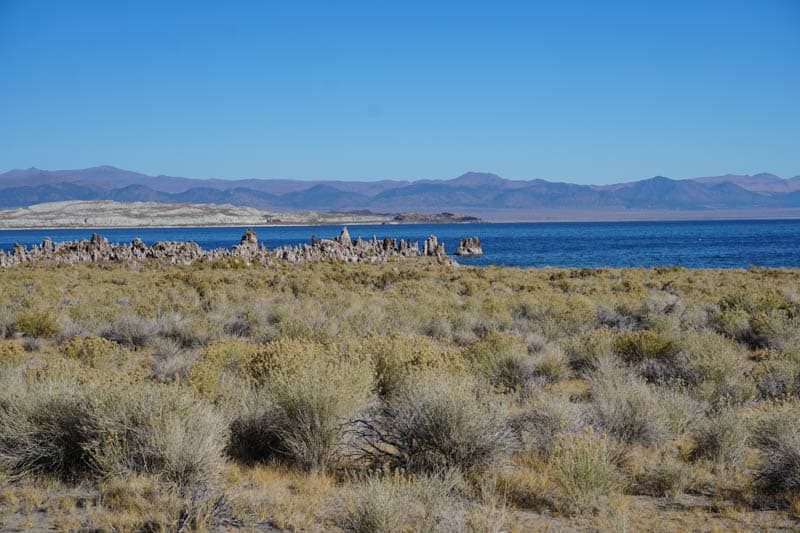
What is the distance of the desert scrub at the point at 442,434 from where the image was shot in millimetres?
6520

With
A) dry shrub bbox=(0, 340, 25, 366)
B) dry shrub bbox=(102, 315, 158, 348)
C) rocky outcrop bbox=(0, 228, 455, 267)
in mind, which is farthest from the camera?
rocky outcrop bbox=(0, 228, 455, 267)

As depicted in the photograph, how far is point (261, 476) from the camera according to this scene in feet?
21.6

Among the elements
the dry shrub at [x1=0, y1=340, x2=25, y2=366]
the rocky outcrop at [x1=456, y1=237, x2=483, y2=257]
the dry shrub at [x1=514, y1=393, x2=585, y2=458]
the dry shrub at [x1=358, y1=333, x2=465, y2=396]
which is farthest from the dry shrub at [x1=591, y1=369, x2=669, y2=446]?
the rocky outcrop at [x1=456, y1=237, x2=483, y2=257]

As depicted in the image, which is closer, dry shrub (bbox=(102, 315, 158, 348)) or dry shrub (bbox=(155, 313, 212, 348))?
dry shrub (bbox=(155, 313, 212, 348))

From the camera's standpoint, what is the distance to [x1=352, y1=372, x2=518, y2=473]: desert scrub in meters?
6.52

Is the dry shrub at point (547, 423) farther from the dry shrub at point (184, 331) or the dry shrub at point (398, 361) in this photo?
the dry shrub at point (184, 331)

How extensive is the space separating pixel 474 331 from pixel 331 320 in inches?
131

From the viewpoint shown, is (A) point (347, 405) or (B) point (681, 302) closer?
(A) point (347, 405)

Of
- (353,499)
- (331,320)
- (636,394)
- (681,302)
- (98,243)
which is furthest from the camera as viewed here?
(98,243)

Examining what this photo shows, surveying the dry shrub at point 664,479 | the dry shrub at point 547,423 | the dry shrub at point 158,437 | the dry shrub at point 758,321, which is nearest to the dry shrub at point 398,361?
the dry shrub at point 547,423

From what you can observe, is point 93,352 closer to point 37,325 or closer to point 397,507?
point 37,325

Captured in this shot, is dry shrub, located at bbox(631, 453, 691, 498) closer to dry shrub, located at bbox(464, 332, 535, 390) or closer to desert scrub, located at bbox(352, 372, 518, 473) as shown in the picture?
desert scrub, located at bbox(352, 372, 518, 473)

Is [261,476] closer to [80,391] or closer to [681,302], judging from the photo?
[80,391]

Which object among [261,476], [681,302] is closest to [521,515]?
[261,476]
